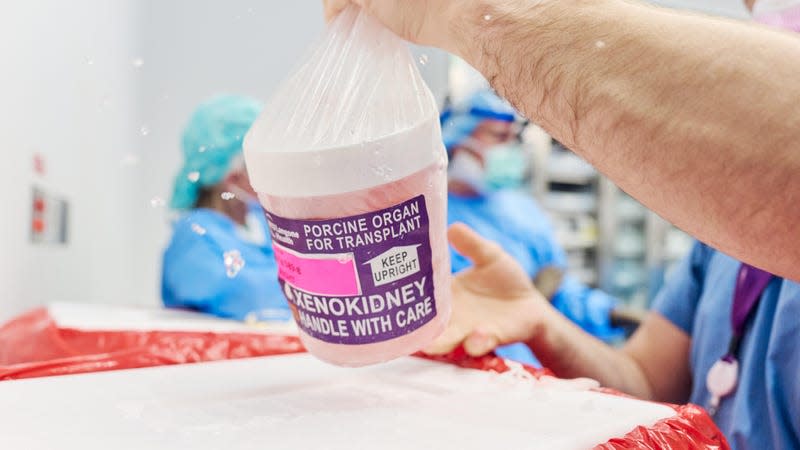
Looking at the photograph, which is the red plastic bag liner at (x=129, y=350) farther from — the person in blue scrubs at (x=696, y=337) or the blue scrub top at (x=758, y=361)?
the blue scrub top at (x=758, y=361)

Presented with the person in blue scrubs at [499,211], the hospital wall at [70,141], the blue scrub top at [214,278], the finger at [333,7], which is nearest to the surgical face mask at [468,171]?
the person in blue scrubs at [499,211]

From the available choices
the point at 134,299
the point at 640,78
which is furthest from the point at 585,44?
the point at 134,299

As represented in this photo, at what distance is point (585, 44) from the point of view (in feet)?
1.62

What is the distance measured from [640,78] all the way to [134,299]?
2.84 metres

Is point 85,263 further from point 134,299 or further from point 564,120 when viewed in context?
point 564,120

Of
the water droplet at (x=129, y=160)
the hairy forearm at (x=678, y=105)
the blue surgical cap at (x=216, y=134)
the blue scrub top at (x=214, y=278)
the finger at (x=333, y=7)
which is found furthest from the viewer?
the water droplet at (x=129, y=160)

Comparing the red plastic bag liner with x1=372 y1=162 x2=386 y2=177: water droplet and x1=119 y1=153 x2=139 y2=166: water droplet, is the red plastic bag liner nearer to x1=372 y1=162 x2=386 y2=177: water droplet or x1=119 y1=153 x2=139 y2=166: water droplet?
x1=372 y1=162 x2=386 y2=177: water droplet

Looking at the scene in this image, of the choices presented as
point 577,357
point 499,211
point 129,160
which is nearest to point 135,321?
point 577,357

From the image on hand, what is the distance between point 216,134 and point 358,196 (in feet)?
5.58

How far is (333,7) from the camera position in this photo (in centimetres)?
70

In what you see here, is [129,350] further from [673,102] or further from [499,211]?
[499,211]

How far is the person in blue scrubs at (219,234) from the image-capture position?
1798mm

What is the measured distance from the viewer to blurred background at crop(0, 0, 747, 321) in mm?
1285

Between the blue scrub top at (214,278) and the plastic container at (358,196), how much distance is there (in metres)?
1.13
